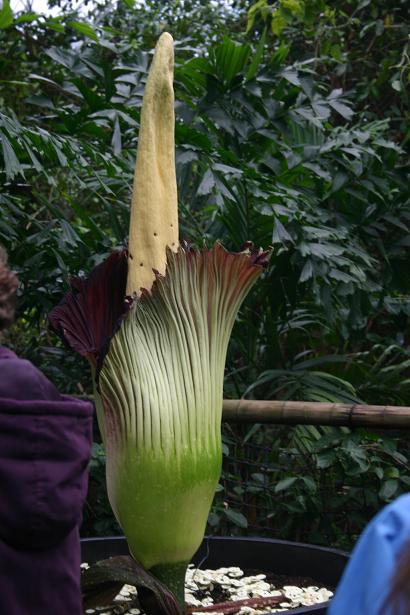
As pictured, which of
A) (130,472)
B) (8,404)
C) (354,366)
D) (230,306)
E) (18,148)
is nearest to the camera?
(8,404)

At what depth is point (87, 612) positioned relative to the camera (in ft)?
6.13

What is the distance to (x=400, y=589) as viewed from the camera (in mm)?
534

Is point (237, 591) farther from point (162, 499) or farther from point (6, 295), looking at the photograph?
point (6, 295)

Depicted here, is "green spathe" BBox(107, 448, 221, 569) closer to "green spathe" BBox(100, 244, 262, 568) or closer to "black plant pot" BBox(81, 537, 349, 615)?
"green spathe" BBox(100, 244, 262, 568)

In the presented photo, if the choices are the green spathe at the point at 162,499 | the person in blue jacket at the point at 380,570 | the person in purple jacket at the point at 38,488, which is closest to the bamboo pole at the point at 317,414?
the green spathe at the point at 162,499

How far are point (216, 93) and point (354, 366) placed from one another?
0.96 meters

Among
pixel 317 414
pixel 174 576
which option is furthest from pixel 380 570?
pixel 317 414

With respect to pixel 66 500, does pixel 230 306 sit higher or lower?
higher

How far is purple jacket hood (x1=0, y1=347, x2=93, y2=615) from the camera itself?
113 centimetres

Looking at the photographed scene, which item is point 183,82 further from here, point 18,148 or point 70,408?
point 70,408

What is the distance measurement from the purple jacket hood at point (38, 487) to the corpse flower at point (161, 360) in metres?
0.41

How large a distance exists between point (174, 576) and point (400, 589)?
1.22 metres

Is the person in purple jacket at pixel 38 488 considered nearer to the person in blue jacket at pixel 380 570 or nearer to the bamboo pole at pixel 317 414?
the person in blue jacket at pixel 380 570

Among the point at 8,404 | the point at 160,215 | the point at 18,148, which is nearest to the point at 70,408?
the point at 8,404
